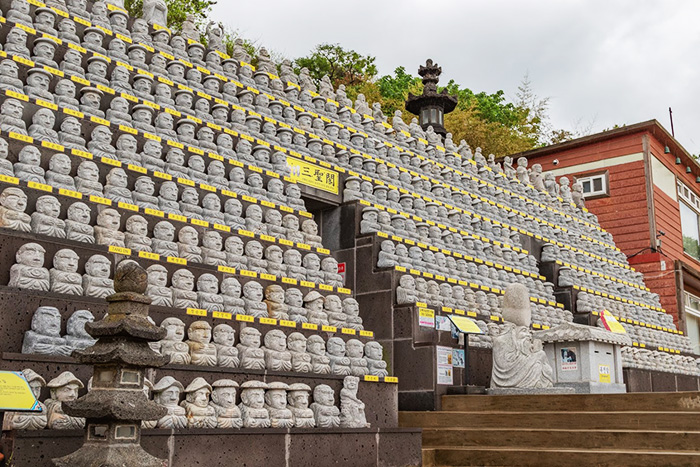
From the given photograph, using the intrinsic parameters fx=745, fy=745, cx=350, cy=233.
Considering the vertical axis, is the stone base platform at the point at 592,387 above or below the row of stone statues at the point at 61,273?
below

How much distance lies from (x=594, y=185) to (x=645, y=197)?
1847mm

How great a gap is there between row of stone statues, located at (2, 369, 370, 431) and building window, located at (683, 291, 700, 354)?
1741 cm

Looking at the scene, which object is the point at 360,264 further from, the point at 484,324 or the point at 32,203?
the point at 32,203

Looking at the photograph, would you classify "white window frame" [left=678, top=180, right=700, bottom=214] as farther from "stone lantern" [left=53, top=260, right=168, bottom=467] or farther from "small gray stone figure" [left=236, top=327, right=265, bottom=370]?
"stone lantern" [left=53, top=260, right=168, bottom=467]

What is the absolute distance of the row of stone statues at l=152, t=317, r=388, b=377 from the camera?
8164 millimetres

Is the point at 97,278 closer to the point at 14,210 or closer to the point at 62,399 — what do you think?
the point at 14,210

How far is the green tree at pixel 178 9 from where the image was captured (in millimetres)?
23953

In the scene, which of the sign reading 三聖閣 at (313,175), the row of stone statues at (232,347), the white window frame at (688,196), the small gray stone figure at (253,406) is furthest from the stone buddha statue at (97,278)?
the white window frame at (688,196)

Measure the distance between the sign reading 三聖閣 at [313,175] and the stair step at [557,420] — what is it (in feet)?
16.1

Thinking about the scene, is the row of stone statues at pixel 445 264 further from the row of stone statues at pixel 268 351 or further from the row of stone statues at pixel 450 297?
the row of stone statues at pixel 268 351

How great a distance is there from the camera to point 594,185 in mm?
24984

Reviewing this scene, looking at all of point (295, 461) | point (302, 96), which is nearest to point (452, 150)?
point (302, 96)

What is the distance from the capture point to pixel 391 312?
40.7ft

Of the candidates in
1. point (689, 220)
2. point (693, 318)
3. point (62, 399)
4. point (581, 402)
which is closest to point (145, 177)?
point (62, 399)
